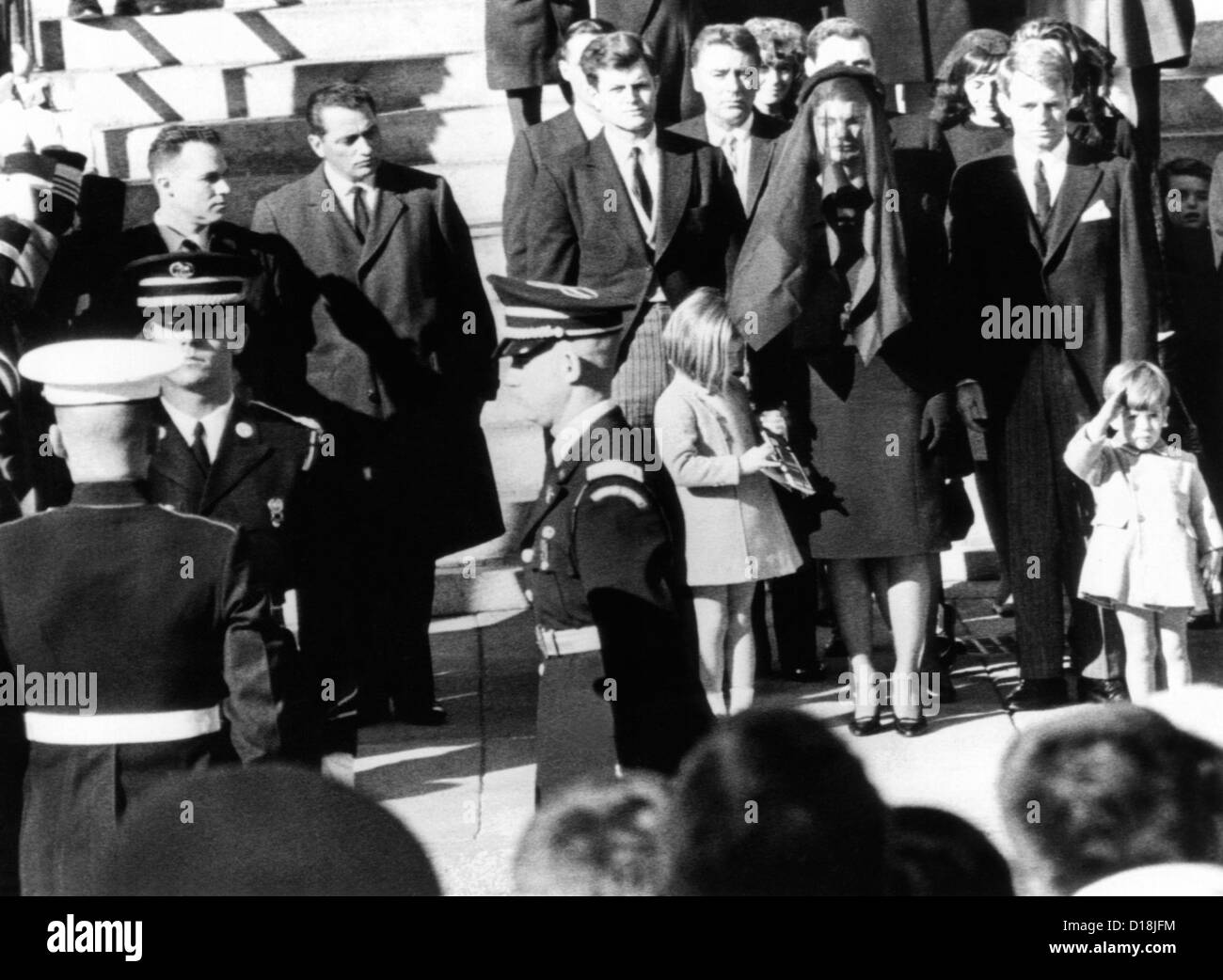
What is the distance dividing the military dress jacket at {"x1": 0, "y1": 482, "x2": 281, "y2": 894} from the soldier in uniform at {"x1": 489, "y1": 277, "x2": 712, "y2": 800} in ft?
2.74

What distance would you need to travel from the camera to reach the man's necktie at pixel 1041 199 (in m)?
7.56

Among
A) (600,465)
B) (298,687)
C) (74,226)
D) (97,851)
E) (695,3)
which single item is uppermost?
(695,3)

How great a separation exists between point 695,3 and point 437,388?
2.08 m

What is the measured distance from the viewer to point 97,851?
5.44 meters

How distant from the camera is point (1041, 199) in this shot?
298 inches

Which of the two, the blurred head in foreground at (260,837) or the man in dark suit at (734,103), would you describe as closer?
the blurred head in foreground at (260,837)

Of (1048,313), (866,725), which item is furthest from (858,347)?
(866,725)

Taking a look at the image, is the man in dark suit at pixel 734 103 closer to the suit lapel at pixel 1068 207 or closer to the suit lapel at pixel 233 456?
the suit lapel at pixel 1068 207

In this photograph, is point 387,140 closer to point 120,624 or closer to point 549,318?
point 549,318

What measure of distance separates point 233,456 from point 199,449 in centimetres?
9

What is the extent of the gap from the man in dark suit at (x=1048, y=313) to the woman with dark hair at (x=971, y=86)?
0.35 m

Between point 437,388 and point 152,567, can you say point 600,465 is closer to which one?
point 152,567

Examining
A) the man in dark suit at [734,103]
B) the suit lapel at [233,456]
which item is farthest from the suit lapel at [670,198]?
the suit lapel at [233,456]
